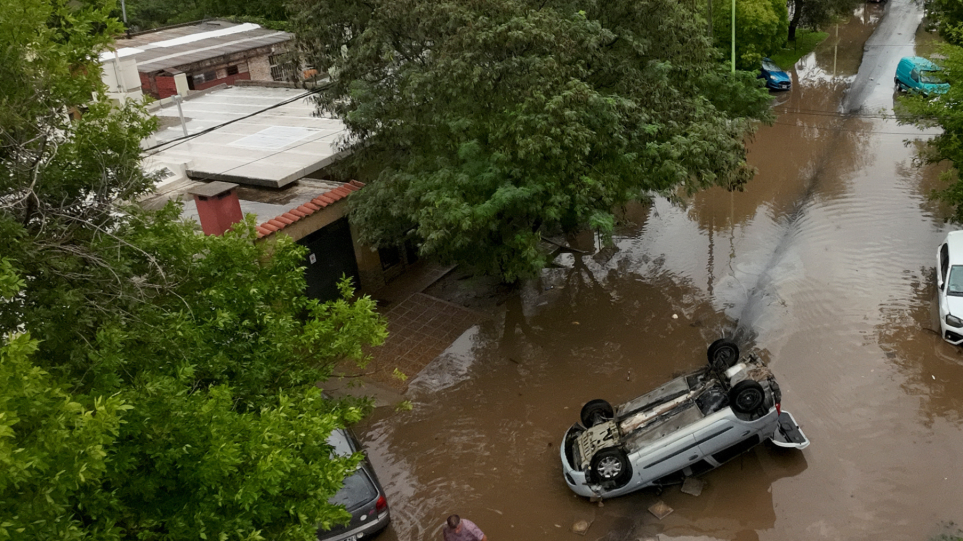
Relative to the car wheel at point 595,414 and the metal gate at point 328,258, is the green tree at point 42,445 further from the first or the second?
the metal gate at point 328,258

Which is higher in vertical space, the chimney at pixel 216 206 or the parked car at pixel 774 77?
the chimney at pixel 216 206

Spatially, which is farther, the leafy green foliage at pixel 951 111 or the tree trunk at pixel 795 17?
the tree trunk at pixel 795 17

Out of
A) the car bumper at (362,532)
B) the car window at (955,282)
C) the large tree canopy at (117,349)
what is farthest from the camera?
the car window at (955,282)

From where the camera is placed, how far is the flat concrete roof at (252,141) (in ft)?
47.6

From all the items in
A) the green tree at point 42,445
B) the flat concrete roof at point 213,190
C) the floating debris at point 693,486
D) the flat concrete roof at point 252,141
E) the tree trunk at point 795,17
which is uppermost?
the green tree at point 42,445

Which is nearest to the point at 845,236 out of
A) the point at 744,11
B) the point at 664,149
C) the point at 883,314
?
the point at 883,314

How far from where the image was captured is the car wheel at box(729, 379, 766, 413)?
9062mm

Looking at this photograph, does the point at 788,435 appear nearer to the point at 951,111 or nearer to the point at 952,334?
the point at 952,334

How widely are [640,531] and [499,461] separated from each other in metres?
2.36

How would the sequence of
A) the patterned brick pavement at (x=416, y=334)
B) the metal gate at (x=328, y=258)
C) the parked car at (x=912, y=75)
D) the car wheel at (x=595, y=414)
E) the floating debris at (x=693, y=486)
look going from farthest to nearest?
1. the parked car at (x=912, y=75)
2. the metal gate at (x=328, y=258)
3. the patterned brick pavement at (x=416, y=334)
4. the car wheel at (x=595, y=414)
5. the floating debris at (x=693, y=486)

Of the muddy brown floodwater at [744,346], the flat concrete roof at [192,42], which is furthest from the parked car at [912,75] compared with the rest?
the flat concrete roof at [192,42]

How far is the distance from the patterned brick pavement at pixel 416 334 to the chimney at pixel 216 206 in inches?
135

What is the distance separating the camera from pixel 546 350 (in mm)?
13156

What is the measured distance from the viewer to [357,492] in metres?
8.95
